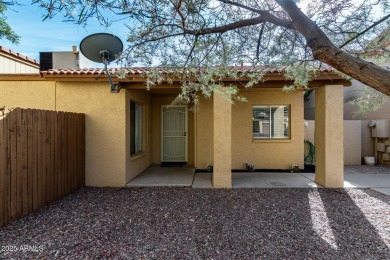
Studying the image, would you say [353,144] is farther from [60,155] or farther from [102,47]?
[60,155]

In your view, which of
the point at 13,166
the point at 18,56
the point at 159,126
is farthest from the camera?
the point at 159,126

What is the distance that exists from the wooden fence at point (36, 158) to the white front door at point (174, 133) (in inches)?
175

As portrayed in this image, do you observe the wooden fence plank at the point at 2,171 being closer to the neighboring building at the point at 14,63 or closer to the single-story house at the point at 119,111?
the single-story house at the point at 119,111

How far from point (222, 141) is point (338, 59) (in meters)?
4.31

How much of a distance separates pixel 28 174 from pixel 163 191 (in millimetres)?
3206

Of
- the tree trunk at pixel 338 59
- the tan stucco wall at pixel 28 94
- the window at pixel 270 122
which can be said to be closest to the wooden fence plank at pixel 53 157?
the tan stucco wall at pixel 28 94

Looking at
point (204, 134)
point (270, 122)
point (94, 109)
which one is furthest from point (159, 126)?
point (270, 122)

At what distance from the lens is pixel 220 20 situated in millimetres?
4328

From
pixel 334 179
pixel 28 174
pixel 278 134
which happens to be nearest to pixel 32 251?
pixel 28 174

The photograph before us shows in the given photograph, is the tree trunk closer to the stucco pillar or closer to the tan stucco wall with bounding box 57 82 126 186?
the stucco pillar

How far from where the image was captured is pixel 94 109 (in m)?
6.99

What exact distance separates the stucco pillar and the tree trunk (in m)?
4.16

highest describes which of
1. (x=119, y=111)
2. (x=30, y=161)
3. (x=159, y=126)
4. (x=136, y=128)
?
(x=119, y=111)

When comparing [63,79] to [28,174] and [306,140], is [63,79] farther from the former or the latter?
[306,140]
